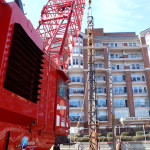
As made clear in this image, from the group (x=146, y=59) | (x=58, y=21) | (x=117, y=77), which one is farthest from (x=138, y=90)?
(x=58, y=21)

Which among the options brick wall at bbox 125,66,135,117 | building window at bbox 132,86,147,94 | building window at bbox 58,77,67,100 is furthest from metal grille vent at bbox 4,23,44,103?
building window at bbox 132,86,147,94

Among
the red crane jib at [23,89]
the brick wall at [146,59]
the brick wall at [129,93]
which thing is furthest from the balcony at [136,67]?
the red crane jib at [23,89]

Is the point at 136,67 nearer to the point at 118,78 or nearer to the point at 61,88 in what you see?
the point at 118,78

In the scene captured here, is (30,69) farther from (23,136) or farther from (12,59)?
(23,136)

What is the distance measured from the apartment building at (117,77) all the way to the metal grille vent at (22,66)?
36.9 m

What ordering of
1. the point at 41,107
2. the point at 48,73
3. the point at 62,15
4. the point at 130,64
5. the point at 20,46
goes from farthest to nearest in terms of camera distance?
the point at 130,64 → the point at 62,15 → the point at 48,73 → the point at 41,107 → the point at 20,46

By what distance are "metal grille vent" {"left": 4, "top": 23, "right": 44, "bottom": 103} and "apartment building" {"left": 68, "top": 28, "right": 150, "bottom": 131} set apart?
36873 mm

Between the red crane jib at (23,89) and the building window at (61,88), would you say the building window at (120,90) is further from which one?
the red crane jib at (23,89)

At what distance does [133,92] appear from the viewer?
44.9 meters

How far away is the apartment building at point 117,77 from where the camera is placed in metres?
42.5

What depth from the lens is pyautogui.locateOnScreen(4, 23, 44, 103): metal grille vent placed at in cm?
344

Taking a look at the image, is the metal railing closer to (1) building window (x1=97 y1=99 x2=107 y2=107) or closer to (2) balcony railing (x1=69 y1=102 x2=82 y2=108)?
(2) balcony railing (x1=69 y1=102 x2=82 y2=108)

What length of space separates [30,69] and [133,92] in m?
44.0

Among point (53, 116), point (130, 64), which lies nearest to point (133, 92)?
point (130, 64)
